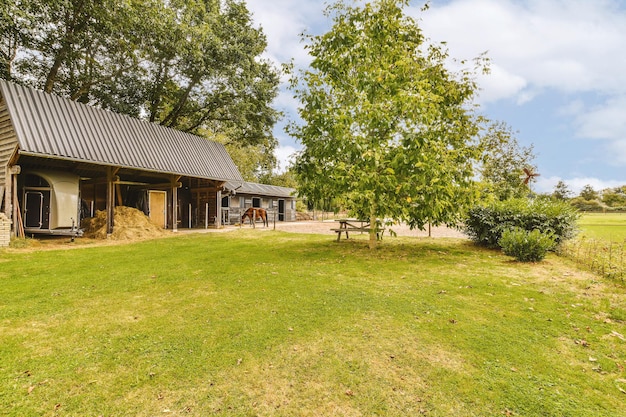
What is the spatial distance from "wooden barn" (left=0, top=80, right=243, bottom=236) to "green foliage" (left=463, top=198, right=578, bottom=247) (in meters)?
12.7

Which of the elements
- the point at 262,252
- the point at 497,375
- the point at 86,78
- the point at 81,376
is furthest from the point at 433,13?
the point at 86,78

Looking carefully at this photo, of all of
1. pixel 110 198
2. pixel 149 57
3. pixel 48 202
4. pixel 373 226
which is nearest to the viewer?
pixel 373 226

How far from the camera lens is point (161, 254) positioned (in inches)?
366

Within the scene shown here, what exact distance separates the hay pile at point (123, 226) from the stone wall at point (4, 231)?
312 cm

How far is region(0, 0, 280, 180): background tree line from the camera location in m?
15.3

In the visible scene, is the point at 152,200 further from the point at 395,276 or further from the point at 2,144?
the point at 395,276

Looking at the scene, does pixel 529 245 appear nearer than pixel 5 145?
Yes

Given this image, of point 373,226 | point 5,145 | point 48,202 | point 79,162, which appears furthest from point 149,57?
point 373,226

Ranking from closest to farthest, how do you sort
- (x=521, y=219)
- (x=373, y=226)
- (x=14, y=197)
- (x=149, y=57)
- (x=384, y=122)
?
(x=384, y=122) < (x=521, y=219) < (x=373, y=226) < (x=14, y=197) < (x=149, y=57)

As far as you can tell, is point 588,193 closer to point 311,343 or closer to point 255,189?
point 255,189

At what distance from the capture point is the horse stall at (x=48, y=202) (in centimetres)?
1259

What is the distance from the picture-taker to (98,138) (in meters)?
12.8

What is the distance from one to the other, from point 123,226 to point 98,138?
381 centimetres

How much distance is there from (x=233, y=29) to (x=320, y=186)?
49.7 ft
